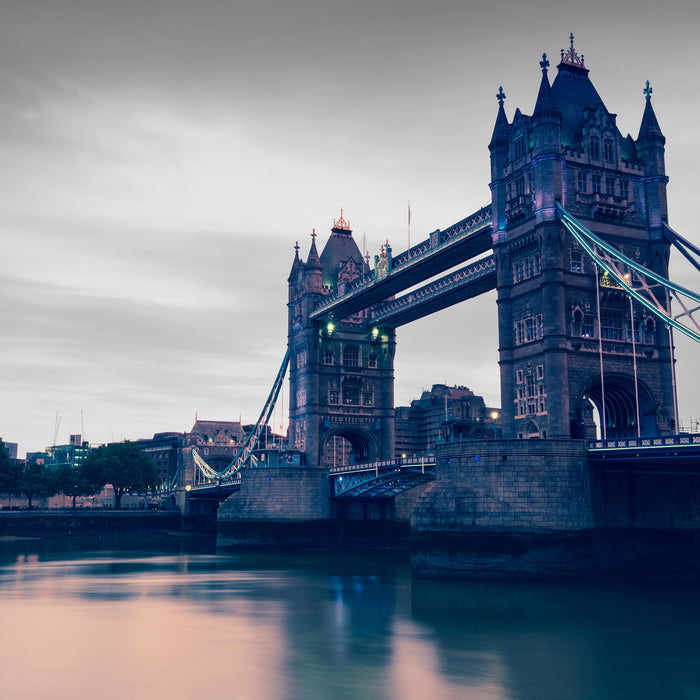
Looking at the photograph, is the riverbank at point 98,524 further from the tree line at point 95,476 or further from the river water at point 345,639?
the river water at point 345,639

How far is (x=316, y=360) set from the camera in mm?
83000

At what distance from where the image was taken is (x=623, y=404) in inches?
2036

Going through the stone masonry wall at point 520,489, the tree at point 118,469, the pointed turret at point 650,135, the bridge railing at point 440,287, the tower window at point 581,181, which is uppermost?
the pointed turret at point 650,135

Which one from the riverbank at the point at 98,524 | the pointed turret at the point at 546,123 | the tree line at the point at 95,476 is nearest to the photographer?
the pointed turret at the point at 546,123

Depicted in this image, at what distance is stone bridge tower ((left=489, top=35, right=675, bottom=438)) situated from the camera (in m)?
48.6

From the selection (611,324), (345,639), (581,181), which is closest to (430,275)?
(581,181)

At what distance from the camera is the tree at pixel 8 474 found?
105125mm

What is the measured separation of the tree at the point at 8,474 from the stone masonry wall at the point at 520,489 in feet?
254

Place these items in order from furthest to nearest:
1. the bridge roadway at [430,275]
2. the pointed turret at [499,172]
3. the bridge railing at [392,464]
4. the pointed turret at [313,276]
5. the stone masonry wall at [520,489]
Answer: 1. the pointed turret at [313,276]
2. the bridge roadway at [430,275]
3. the bridge railing at [392,464]
4. the pointed turret at [499,172]
5. the stone masonry wall at [520,489]

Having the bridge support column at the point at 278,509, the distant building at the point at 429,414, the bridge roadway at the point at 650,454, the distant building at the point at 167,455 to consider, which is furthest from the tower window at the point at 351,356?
the distant building at the point at 167,455

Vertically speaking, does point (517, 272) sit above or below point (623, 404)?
above

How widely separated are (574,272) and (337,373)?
125ft

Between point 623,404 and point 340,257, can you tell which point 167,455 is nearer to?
point 340,257

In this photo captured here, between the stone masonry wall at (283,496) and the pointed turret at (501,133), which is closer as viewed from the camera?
the pointed turret at (501,133)
